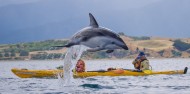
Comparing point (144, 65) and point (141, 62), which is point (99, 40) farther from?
point (144, 65)

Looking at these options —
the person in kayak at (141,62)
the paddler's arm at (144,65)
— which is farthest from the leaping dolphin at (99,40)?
the paddler's arm at (144,65)

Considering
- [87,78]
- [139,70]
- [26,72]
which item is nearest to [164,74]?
[139,70]

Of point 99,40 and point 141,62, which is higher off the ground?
point 141,62

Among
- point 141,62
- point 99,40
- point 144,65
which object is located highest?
point 141,62

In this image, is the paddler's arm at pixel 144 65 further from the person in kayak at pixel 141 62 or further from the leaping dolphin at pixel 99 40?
the leaping dolphin at pixel 99 40

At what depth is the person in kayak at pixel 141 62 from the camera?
139ft

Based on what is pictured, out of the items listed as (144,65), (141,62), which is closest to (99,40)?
(141,62)

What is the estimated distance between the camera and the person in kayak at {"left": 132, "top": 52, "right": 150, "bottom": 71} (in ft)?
139

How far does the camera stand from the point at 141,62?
4306 centimetres

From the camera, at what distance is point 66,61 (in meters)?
24.5

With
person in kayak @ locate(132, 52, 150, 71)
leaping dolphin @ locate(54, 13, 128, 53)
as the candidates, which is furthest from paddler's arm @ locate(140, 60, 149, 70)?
leaping dolphin @ locate(54, 13, 128, 53)

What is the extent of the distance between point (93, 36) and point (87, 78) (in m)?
22.0

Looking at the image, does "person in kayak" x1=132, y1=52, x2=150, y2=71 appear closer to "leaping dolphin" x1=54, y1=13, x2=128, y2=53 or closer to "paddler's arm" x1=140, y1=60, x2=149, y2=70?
"paddler's arm" x1=140, y1=60, x2=149, y2=70

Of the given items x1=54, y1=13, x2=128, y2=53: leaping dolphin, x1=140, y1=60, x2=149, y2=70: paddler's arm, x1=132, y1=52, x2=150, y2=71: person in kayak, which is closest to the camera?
x1=54, y1=13, x2=128, y2=53: leaping dolphin
